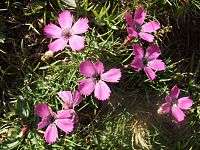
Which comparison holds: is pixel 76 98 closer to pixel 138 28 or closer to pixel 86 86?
pixel 86 86

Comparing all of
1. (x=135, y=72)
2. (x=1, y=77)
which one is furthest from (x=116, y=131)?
(x=1, y=77)

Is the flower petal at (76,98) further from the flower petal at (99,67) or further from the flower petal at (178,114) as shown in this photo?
the flower petal at (178,114)

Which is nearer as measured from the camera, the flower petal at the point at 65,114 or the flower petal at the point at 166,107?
the flower petal at the point at 65,114

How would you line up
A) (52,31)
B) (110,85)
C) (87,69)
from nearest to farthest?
(87,69)
(52,31)
(110,85)

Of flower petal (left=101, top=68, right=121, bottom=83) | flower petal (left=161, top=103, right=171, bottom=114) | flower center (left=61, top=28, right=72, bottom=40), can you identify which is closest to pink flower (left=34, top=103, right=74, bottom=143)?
flower petal (left=101, top=68, right=121, bottom=83)

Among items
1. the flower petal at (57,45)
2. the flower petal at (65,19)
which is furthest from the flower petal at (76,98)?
the flower petal at (65,19)

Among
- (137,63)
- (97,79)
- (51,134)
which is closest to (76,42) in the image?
(97,79)
